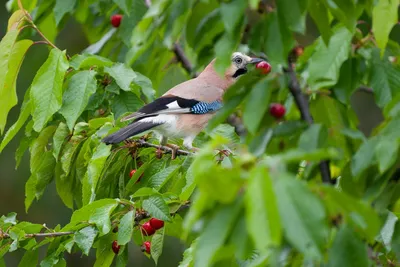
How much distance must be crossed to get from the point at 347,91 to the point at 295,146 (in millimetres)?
250

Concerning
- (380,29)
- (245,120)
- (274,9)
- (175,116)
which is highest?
(274,9)

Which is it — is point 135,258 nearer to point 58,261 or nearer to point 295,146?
point 58,261

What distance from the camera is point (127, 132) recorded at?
11.1ft

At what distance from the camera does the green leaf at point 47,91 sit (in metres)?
3.33

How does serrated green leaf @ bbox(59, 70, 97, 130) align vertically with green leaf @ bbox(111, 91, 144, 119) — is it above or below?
above

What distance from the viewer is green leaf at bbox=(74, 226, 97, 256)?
308cm

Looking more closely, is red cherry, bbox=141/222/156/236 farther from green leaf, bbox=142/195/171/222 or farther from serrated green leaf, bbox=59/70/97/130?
serrated green leaf, bbox=59/70/97/130

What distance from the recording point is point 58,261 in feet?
10.6

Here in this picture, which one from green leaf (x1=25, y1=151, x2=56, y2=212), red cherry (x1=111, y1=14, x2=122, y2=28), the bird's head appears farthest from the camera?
the bird's head

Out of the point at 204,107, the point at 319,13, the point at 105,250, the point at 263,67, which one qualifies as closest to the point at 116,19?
the point at 204,107

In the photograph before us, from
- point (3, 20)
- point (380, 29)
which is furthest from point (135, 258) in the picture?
point (380, 29)

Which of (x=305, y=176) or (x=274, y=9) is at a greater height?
(x=274, y=9)

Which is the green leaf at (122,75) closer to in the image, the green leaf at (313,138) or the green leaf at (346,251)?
the green leaf at (313,138)

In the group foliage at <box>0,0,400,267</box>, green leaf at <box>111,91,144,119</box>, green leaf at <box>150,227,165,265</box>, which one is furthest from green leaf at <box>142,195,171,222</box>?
green leaf at <box>111,91,144,119</box>
